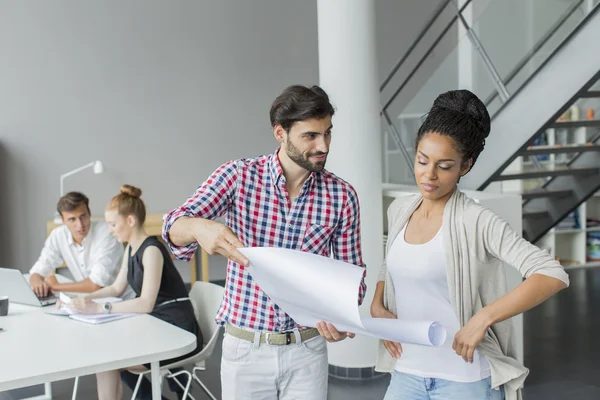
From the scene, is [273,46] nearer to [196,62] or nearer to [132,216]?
[196,62]

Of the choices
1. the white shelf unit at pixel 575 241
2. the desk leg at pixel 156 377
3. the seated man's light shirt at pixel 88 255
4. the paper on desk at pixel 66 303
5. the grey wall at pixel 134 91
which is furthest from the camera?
the white shelf unit at pixel 575 241

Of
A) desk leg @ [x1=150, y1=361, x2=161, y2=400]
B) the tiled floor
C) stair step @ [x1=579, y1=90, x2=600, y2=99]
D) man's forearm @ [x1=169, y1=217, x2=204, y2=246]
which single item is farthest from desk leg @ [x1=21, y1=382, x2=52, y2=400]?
stair step @ [x1=579, y1=90, x2=600, y2=99]

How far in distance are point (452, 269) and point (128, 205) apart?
216 cm

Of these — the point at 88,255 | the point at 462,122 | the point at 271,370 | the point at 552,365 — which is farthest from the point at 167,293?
the point at 552,365

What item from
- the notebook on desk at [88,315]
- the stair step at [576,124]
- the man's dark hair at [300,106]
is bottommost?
the notebook on desk at [88,315]

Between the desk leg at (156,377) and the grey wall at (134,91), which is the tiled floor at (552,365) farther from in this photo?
the grey wall at (134,91)

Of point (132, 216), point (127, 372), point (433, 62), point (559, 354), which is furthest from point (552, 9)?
point (127, 372)

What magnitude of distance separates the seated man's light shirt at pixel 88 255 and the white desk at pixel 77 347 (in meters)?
0.77

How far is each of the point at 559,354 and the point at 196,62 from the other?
15.5 ft

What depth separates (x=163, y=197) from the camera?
748 centimetres

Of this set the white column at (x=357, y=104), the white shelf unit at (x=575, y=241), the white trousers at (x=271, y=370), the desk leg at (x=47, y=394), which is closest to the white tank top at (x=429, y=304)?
the white trousers at (x=271, y=370)

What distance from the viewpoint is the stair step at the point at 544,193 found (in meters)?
5.94

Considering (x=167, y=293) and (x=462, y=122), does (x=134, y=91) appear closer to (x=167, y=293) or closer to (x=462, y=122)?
(x=167, y=293)

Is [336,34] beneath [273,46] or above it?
beneath
